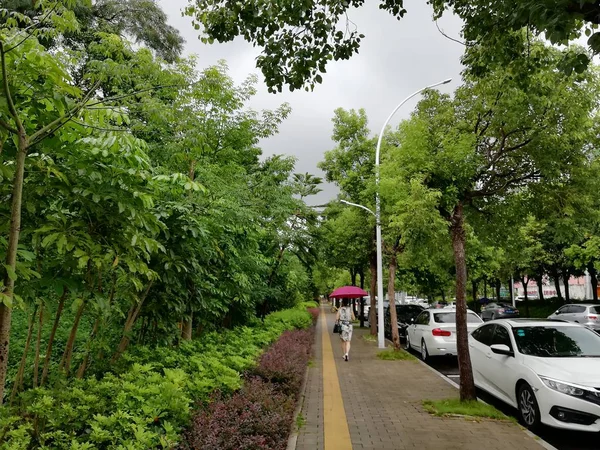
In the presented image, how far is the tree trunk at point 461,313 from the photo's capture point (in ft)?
23.4

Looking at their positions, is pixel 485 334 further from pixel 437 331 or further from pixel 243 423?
pixel 243 423

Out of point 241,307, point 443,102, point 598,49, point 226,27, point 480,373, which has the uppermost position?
point 443,102

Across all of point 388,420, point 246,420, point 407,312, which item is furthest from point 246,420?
point 407,312

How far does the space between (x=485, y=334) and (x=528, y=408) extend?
230 cm

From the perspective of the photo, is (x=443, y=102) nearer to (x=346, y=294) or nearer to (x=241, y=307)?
(x=241, y=307)

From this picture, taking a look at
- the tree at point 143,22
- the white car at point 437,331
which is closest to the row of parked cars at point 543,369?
the white car at point 437,331

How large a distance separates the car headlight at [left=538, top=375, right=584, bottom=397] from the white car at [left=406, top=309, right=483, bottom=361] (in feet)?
21.2

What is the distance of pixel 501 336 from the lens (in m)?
7.57

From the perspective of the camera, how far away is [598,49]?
3135 mm

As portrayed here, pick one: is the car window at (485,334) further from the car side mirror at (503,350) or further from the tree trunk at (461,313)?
the car side mirror at (503,350)

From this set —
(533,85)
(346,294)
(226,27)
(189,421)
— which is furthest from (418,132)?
(346,294)

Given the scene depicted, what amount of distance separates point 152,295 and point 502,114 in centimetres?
598

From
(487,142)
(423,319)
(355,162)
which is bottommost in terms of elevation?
(423,319)

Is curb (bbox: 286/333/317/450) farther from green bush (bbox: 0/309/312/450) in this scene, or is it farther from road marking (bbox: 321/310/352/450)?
green bush (bbox: 0/309/312/450)
